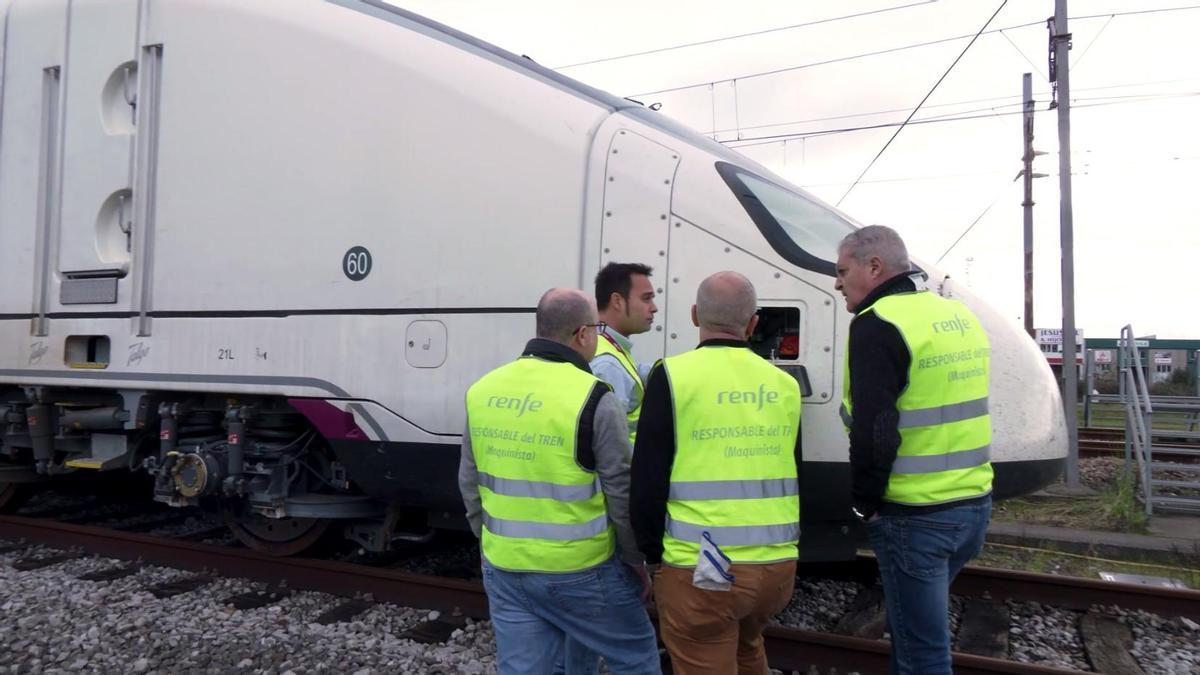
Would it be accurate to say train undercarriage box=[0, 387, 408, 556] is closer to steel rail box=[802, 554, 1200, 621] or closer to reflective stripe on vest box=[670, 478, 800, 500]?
reflective stripe on vest box=[670, 478, 800, 500]

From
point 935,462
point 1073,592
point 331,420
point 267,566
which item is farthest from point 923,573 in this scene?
point 267,566

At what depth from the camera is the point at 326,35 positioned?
496cm

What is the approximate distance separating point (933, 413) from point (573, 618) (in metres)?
1.32

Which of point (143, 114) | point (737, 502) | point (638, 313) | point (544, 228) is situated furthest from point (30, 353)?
point (737, 502)

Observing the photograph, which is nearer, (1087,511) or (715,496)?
(715,496)

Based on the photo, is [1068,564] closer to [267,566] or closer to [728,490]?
[728,490]

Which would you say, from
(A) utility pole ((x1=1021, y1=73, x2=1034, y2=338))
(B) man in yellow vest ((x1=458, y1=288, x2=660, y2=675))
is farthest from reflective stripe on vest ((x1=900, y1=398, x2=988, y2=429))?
(A) utility pole ((x1=1021, y1=73, x2=1034, y2=338))

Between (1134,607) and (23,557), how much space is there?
7.22 meters

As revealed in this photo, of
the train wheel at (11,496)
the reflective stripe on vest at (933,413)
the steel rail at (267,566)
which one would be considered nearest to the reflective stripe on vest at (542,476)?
the reflective stripe on vest at (933,413)

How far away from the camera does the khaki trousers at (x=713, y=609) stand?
2.47 m

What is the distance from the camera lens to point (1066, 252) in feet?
35.6

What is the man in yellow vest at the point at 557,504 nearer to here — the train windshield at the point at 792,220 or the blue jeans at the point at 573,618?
the blue jeans at the point at 573,618

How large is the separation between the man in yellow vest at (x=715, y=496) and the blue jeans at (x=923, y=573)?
1.49ft

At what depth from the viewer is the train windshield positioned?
4.19m
